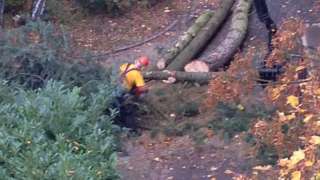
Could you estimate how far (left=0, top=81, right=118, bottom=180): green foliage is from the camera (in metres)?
6.51

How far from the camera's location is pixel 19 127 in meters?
7.16

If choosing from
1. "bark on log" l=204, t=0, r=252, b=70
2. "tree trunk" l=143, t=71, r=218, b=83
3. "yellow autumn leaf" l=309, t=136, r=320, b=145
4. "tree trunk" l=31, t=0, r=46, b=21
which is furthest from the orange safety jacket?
"yellow autumn leaf" l=309, t=136, r=320, b=145

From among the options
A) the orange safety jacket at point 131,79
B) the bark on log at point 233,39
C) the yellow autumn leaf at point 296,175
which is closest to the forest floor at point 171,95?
the bark on log at point 233,39

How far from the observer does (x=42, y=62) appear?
29.9ft

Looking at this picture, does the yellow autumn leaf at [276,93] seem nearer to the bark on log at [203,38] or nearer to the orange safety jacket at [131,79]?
the orange safety jacket at [131,79]

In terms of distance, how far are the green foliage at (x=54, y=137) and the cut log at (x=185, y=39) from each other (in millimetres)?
2890

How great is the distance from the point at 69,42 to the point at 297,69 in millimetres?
4235

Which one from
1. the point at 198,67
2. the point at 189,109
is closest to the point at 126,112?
the point at 189,109

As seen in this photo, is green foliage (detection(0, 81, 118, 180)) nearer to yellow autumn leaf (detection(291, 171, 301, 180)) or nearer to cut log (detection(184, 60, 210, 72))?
yellow autumn leaf (detection(291, 171, 301, 180))

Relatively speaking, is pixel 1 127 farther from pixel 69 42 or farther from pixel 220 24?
pixel 220 24

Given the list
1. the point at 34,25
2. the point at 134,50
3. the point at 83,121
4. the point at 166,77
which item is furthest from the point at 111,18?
the point at 83,121

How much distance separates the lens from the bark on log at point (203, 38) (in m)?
11.2

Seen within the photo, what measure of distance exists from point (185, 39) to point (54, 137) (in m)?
4.59

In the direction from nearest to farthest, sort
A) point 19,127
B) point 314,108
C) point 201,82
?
point 314,108, point 19,127, point 201,82
